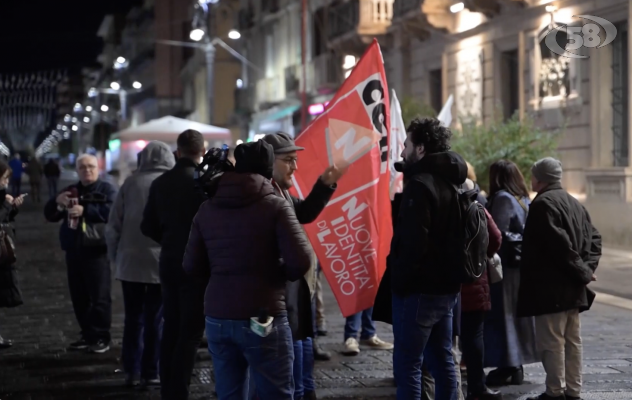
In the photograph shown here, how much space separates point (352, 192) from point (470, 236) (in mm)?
1710

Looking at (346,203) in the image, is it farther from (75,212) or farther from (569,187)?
(569,187)

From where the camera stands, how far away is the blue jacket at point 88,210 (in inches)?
361

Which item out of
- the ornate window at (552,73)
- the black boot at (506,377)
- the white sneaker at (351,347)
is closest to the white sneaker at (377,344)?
the white sneaker at (351,347)

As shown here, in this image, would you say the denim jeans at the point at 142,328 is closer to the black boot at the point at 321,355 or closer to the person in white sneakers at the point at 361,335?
the black boot at the point at 321,355

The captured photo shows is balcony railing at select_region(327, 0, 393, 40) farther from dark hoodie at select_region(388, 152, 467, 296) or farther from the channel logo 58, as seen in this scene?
dark hoodie at select_region(388, 152, 467, 296)

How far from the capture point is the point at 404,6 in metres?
27.1

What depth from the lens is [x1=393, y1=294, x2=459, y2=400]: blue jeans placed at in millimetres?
5789

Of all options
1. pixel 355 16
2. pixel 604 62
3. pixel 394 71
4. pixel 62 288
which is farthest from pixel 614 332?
pixel 355 16

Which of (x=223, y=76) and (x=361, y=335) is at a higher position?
(x=223, y=76)

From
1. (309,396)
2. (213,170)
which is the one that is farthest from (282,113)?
(213,170)

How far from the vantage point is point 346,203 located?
7.45 meters

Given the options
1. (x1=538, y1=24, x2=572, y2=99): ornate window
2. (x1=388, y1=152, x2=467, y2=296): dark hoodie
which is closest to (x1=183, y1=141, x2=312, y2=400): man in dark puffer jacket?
(x1=388, y1=152, x2=467, y2=296): dark hoodie

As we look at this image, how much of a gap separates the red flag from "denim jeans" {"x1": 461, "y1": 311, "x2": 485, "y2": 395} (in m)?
0.76

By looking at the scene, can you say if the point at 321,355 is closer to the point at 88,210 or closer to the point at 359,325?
the point at 359,325
